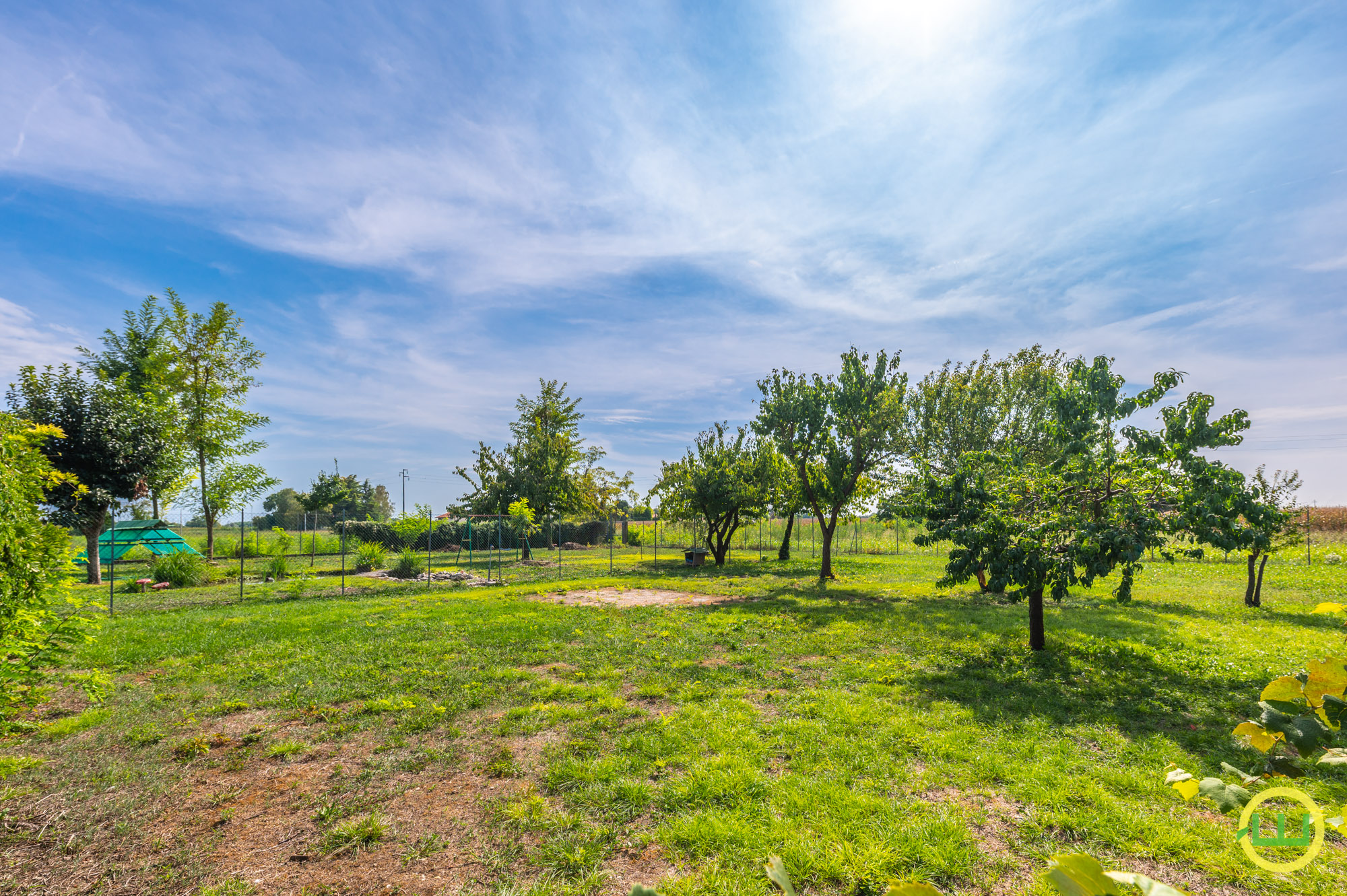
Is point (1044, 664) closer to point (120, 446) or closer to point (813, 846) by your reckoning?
point (813, 846)

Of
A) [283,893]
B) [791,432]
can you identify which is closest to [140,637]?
[283,893]

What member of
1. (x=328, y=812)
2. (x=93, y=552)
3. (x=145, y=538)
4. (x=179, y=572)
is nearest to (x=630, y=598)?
(x=328, y=812)

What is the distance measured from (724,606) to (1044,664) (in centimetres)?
601

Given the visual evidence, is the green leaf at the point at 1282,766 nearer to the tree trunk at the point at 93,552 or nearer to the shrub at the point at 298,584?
the shrub at the point at 298,584

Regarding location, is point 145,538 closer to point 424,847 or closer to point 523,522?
point 523,522

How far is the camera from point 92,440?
15070 mm

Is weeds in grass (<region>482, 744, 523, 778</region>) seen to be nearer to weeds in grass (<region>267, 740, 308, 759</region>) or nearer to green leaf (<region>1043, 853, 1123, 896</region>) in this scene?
weeds in grass (<region>267, 740, 308, 759</region>)

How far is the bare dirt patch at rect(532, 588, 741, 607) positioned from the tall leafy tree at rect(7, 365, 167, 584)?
11.9m

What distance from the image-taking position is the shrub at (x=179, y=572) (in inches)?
634

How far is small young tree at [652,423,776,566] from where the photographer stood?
2191 cm

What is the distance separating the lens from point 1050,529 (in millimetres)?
7312

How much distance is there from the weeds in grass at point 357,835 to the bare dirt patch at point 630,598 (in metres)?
8.70

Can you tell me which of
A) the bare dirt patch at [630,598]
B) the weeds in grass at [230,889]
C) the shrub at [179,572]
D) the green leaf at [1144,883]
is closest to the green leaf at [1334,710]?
the green leaf at [1144,883]

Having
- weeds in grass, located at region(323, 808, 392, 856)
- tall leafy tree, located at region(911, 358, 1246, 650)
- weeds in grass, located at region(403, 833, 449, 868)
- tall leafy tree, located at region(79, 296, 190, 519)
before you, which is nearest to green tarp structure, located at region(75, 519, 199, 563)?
tall leafy tree, located at region(79, 296, 190, 519)
